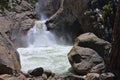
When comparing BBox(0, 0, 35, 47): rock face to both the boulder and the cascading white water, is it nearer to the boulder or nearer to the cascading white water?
the cascading white water

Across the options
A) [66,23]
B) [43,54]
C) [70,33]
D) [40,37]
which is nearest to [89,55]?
[43,54]

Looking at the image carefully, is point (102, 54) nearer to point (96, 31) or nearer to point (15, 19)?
point (96, 31)

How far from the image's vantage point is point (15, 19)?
2433cm

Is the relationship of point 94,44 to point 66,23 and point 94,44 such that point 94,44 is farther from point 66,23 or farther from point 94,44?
point 66,23

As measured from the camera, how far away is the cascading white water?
15.1 meters

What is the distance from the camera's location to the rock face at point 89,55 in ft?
43.1

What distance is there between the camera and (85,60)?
1341 cm

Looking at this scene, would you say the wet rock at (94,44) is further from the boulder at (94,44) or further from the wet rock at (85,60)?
the wet rock at (85,60)

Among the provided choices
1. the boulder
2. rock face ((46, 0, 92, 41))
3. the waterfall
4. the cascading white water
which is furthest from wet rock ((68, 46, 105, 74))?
the waterfall

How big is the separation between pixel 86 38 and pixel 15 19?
11.0m

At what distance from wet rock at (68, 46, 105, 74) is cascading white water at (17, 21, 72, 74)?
0.85 metres

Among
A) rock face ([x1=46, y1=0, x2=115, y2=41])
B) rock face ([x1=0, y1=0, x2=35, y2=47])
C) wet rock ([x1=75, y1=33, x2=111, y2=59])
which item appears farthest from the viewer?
rock face ([x1=0, y1=0, x2=35, y2=47])

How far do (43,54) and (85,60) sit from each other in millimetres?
5368

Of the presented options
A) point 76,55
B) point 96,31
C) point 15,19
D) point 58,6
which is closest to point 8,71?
point 76,55
